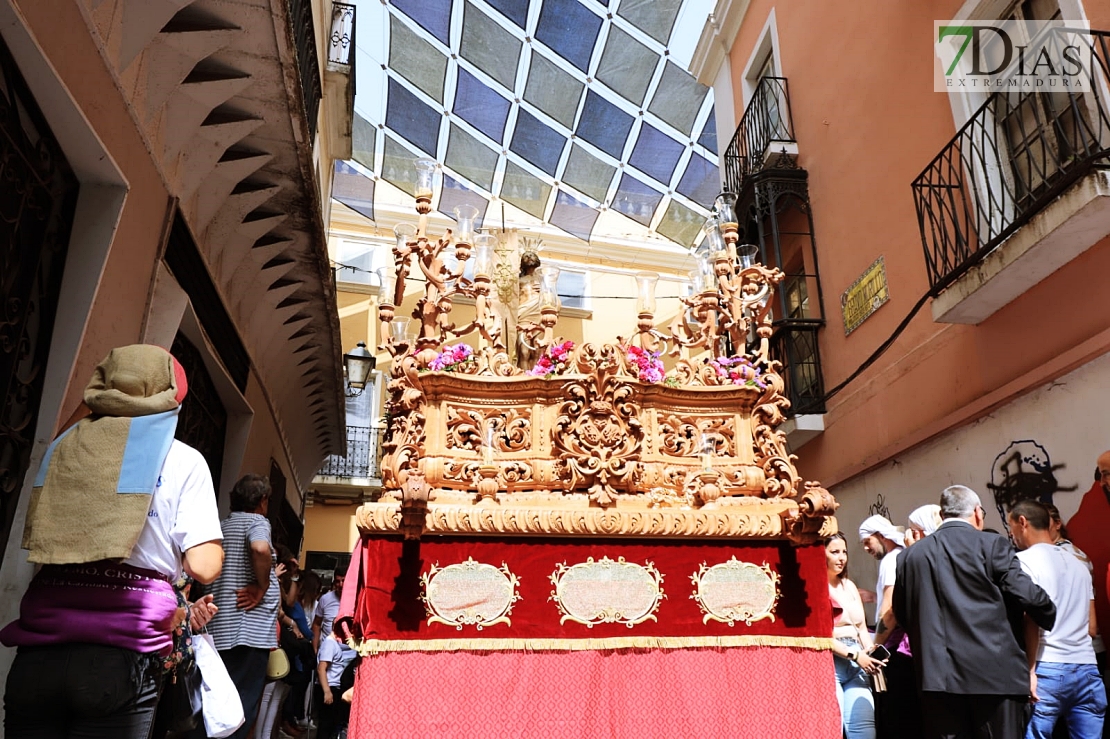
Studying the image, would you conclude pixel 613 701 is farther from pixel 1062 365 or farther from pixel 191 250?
pixel 191 250

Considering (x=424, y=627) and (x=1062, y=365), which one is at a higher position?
(x=1062, y=365)

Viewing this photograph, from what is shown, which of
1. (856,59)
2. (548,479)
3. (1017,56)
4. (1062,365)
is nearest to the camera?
(548,479)

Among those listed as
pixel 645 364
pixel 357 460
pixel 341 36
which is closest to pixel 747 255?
pixel 645 364

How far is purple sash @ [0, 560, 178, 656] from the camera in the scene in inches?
77.9

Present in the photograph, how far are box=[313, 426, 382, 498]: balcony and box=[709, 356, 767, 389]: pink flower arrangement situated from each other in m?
11.7

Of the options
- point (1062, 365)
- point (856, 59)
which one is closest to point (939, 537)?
point (1062, 365)

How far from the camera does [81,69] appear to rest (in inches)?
137

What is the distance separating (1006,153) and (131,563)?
21.0 feet

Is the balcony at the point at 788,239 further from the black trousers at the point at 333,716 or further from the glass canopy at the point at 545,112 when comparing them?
the black trousers at the point at 333,716

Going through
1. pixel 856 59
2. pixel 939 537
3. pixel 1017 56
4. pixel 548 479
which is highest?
pixel 856 59

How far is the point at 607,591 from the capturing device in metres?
3.16

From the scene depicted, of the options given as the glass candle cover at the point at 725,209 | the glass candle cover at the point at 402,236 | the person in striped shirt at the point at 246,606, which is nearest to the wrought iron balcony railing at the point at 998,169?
the glass candle cover at the point at 725,209

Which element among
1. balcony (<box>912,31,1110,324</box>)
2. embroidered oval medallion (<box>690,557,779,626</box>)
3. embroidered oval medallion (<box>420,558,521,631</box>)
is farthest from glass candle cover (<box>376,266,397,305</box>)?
balcony (<box>912,31,1110,324</box>)

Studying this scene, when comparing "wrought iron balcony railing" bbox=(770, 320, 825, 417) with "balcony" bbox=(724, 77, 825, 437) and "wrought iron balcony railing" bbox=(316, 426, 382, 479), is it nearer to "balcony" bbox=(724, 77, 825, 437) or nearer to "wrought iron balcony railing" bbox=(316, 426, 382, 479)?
"balcony" bbox=(724, 77, 825, 437)
